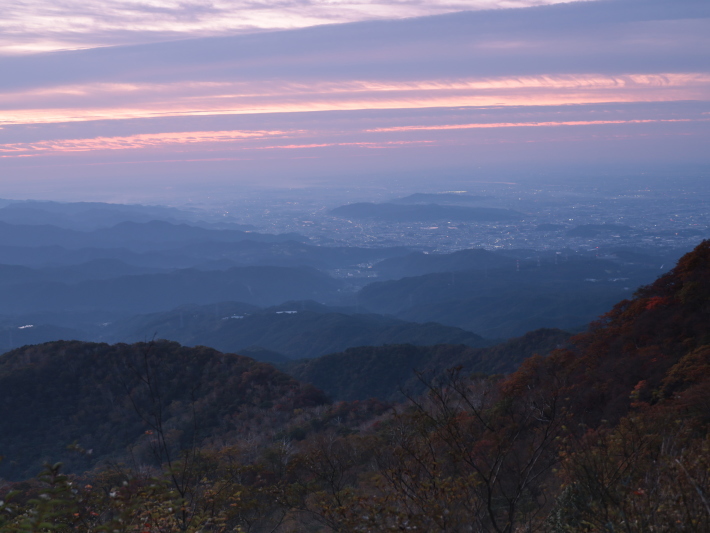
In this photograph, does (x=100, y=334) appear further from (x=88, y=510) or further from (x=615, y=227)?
(x=615, y=227)

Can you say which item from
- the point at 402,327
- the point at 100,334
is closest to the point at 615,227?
the point at 402,327

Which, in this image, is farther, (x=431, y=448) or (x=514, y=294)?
(x=514, y=294)

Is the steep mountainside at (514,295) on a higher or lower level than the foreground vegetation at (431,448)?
lower

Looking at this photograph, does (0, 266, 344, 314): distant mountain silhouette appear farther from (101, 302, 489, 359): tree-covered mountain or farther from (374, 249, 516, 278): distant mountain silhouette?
(101, 302, 489, 359): tree-covered mountain

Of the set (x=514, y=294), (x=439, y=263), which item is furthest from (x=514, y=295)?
(x=439, y=263)

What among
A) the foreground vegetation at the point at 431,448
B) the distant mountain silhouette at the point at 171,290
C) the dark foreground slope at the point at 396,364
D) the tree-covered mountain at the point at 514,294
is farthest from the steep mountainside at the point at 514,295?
the foreground vegetation at the point at 431,448

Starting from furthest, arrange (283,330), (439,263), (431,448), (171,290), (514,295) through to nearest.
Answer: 1. (171,290)
2. (439,263)
3. (514,295)
4. (283,330)
5. (431,448)

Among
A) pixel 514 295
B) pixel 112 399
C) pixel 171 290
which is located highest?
pixel 112 399

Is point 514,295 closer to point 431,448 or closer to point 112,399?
point 112,399

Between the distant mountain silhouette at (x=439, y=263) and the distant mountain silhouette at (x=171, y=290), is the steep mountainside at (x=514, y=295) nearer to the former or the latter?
the distant mountain silhouette at (x=439, y=263)

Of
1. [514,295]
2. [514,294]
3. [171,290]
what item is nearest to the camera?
[514,295]
